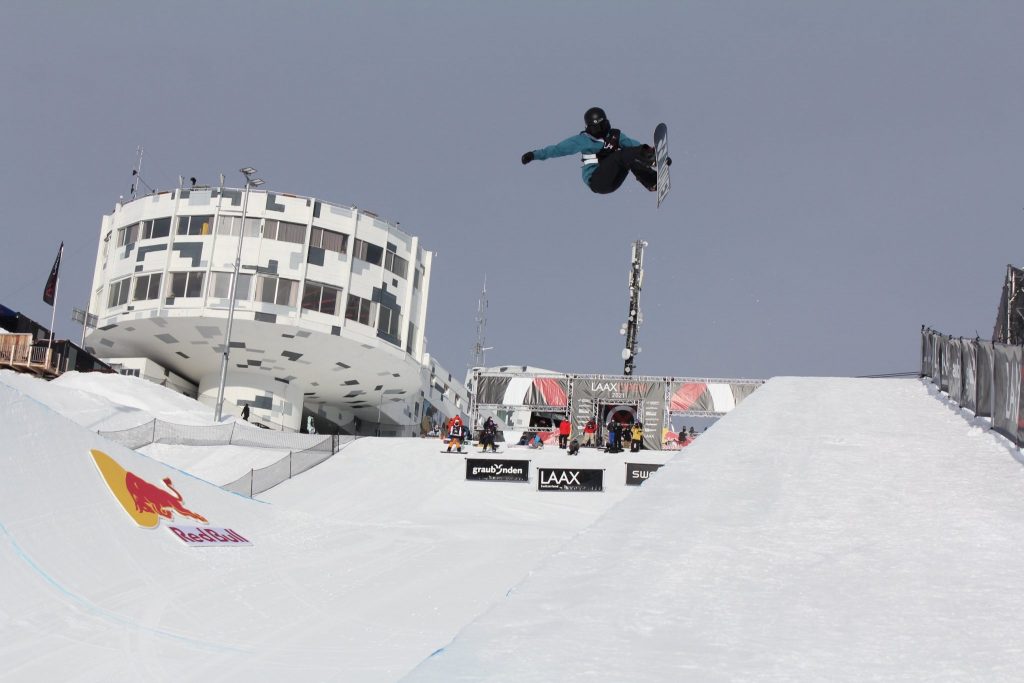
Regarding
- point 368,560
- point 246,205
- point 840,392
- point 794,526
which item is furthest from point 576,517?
point 246,205

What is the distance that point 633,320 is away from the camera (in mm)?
44500

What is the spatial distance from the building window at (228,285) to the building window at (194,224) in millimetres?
2726

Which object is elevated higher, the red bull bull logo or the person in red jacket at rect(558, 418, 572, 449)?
the person in red jacket at rect(558, 418, 572, 449)

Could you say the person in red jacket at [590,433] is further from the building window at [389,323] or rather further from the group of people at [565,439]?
the building window at [389,323]

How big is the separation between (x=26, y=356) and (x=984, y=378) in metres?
38.8

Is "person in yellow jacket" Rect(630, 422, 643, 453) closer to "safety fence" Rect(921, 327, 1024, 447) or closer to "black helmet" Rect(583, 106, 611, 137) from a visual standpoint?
"safety fence" Rect(921, 327, 1024, 447)

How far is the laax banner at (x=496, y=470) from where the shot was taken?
82.4ft

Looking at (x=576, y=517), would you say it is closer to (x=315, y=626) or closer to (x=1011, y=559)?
(x=315, y=626)

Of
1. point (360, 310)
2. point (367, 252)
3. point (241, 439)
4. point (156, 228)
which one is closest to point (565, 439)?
point (241, 439)

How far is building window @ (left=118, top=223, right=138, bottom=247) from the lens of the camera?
163 ft

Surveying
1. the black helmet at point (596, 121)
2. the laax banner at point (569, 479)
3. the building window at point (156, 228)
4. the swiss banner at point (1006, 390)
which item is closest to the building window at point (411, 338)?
the building window at point (156, 228)

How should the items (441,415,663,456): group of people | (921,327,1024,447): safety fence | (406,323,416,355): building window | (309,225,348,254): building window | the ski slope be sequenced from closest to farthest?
the ski slope
(921,327,1024,447): safety fence
(441,415,663,456): group of people
(309,225,348,254): building window
(406,323,416,355): building window

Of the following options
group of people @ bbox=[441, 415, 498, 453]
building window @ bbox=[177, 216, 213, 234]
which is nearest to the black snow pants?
group of people @ bbox=[441, 415, 498, 453]

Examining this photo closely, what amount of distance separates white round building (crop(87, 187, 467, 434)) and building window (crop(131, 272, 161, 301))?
2.6 inches
